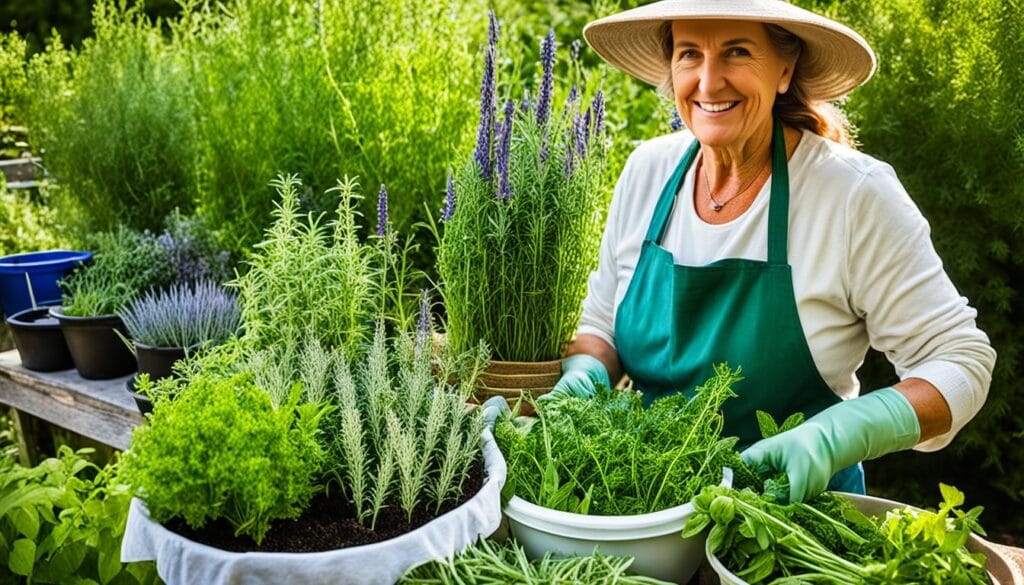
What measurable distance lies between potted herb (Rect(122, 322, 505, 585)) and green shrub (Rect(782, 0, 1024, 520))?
218 centimetres

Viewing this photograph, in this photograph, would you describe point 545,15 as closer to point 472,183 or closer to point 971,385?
point 472,183

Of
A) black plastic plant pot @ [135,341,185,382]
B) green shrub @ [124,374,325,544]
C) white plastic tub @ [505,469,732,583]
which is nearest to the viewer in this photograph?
green shrub @ [124,374,325,544]

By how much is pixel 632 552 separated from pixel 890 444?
63 cm

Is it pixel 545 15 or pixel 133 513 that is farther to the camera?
pixel 545 15

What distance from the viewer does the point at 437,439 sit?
1325 millimetres

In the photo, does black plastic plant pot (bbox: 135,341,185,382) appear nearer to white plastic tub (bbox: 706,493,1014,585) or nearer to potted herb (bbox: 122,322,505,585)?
potted herb (bbox: 122,322,505,585)

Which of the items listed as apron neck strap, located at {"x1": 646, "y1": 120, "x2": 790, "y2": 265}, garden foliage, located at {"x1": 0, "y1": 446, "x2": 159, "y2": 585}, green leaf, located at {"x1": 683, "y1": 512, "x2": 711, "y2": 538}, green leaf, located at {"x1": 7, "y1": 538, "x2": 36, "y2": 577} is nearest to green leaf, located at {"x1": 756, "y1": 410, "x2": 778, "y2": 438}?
green leaf, located at {"x1": 683, "y1": 512, "x2": 711, "y2": 538}

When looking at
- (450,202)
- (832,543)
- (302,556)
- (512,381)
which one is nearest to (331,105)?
(450,202)

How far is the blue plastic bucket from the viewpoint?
9.36 ft

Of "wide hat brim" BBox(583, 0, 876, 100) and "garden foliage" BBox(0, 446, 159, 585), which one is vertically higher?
"wide hat brim" BBox(583, 0, 876, 100)

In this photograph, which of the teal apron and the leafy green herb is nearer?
the leafy green herb

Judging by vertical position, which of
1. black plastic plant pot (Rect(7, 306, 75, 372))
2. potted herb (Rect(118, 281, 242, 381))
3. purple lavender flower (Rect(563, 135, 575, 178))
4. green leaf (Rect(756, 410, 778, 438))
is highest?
purple lavender flower (Rect(563, 135, 575, 178))

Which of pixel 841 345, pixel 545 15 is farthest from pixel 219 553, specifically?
pixel 545 15

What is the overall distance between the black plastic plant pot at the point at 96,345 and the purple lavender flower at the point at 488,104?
140 cm
